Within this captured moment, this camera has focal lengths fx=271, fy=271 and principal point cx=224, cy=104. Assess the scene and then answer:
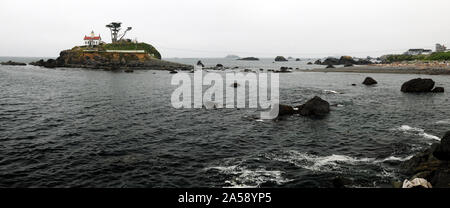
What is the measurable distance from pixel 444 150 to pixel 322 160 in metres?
7.86

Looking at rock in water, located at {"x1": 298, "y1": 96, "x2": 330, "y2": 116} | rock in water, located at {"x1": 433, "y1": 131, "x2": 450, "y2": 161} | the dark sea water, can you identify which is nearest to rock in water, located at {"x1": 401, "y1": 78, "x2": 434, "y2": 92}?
the dark sea water

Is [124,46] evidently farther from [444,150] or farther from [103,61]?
[444,150]

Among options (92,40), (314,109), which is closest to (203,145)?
(314,109)

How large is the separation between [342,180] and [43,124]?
108ft

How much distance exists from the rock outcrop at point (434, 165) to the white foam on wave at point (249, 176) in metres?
8.44

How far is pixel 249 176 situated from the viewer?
63.0ft

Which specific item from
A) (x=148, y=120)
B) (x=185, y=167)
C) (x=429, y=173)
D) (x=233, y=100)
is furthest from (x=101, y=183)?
(x=233, y=100)

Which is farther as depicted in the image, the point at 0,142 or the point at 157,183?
the point at 0,142

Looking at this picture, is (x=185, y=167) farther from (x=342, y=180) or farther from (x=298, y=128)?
(x=298, y=128)

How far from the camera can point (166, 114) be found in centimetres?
3972

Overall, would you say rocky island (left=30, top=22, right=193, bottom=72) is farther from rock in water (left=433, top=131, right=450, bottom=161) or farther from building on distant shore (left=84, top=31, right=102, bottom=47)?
rock in water (left=433, top=131, right=450, bottom=161)

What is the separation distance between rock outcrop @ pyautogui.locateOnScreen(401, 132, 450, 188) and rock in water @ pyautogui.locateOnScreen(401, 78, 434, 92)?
158 ft

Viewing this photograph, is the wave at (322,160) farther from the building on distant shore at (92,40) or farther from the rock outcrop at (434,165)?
the building on distant shore at (92,40)
